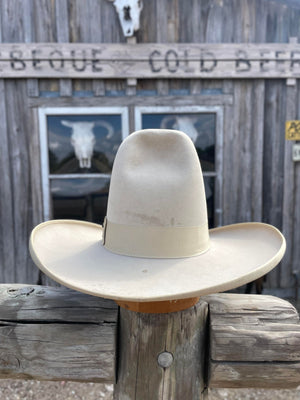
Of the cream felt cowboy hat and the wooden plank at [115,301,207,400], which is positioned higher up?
the cream felt cowboy hat

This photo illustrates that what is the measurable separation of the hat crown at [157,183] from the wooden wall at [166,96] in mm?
2488

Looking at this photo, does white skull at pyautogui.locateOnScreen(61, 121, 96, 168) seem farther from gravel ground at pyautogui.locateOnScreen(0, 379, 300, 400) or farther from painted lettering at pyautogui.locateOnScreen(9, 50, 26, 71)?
gravel ground at pyautogui.locateOnScreen(0, 379, 300, 400)

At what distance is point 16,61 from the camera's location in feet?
11.2

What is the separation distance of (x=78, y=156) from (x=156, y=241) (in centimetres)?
277

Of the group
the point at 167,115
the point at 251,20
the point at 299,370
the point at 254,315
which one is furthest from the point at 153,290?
the point at 251,20

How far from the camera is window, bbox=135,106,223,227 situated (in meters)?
3.58

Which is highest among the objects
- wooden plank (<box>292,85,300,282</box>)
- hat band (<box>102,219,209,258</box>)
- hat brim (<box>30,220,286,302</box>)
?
hat band (<box>102,219,209,258</box>)

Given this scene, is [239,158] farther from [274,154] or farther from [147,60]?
[147,60]

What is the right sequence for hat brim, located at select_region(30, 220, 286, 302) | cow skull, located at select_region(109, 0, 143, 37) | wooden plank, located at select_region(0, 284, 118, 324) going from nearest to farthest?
hat brim, located at select_region(30, 220, 286, 302)
wooden plank, located at select_region(0, 284, 118, 324)
cow skull, located at select_region(109, 0, 143, 37)

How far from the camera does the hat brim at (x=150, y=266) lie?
0.93m

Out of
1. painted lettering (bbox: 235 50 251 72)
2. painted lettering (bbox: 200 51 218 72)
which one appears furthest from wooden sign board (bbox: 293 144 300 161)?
painted lettering (bbox: 200 51 218 72)

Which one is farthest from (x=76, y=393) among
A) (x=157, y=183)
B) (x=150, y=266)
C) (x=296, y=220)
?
(x=296, y=220)

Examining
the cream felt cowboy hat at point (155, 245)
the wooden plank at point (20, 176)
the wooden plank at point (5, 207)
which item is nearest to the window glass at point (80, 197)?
the wooden plank at point (20, 176)

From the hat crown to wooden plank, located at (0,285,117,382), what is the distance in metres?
0.39
